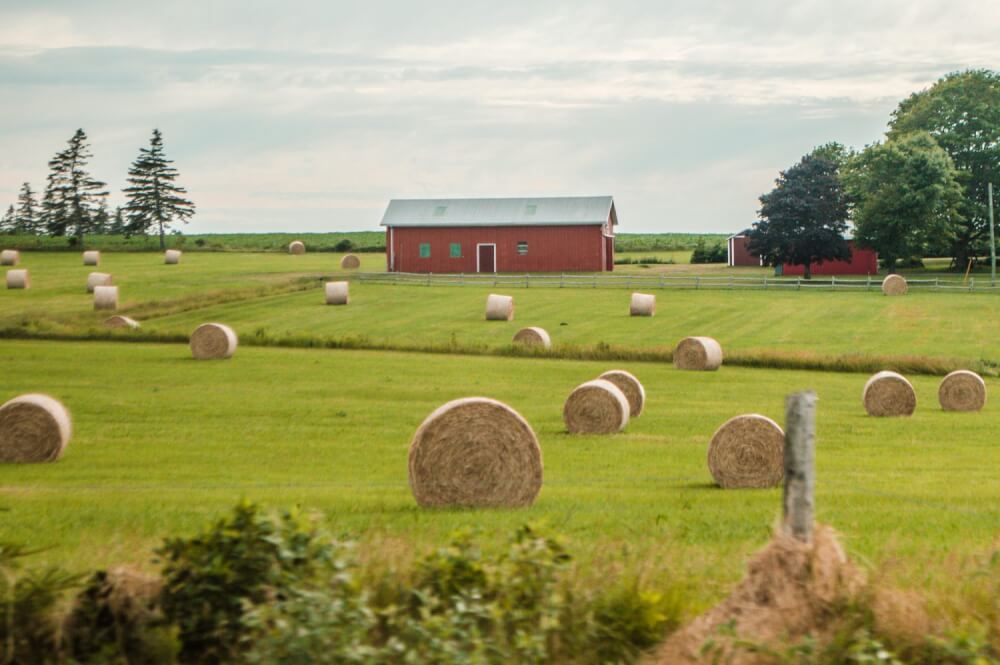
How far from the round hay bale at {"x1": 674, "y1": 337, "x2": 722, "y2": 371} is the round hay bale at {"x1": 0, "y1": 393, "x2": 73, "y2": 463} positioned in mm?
21053

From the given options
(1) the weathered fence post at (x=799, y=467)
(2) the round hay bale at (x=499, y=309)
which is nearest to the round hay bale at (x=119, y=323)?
(2) the round hay bale at (x=499, y=309)

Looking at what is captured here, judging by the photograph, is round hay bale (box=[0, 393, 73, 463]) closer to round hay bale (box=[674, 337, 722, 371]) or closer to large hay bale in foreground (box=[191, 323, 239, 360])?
large hay bale in foreground (box=[191, 323, 239, 360])

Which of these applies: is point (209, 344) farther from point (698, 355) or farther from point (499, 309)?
point (499, 309)

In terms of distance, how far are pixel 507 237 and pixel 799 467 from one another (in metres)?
76.2

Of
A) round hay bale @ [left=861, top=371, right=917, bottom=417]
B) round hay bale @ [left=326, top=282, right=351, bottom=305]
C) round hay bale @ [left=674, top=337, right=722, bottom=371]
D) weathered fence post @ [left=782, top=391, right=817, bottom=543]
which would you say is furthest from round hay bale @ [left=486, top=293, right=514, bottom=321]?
weathered fence post @ [left=782, top=391, right=817, bottom=543]

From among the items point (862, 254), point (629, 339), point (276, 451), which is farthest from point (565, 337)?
point (862, 254)

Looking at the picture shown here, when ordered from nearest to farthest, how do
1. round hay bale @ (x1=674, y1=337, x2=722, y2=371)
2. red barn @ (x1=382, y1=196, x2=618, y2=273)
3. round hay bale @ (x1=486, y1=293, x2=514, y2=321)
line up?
round hay bale @ (x1=674, y1=337, x2=722, y2=371) → round hay bale @ (x1=486, y1=293, x2=514, y2=321) → red barn @ (x1=382, y1=196, x2=618, y2=273)

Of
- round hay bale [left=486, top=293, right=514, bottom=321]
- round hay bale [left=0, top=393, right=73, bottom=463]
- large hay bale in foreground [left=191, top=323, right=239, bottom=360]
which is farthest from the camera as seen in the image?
round hay bale [left=486, top=293, right=514, bottom=321]

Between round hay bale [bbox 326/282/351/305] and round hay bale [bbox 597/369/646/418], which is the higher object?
round hay bale [bbox 326/282/351/305]

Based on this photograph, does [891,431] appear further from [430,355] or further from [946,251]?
[946,251]

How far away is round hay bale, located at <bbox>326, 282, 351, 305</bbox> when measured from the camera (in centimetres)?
5816

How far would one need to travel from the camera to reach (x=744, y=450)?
18062mm

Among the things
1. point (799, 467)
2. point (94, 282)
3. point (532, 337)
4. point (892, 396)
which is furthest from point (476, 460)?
point (94, 282)

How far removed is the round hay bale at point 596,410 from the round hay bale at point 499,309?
27.9m
